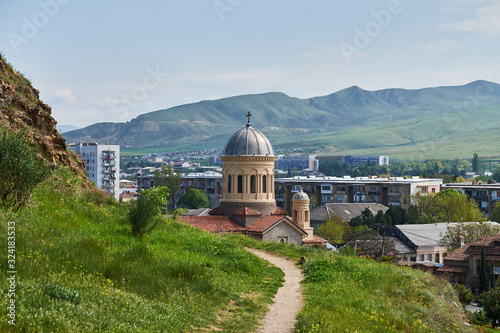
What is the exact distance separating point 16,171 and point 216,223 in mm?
23247

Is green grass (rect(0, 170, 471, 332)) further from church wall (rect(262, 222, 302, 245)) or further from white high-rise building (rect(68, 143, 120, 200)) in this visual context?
white high-rise building (rect(68, 143, 120, 200))

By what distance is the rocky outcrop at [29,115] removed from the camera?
779 inches

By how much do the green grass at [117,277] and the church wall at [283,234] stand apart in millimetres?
17376

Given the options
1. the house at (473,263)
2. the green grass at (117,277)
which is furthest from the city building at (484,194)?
the green grass at (117,277)

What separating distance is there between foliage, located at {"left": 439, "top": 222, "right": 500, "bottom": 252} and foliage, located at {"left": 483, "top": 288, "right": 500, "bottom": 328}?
72.9 feet

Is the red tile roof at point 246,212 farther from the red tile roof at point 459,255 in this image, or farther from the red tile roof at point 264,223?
the red tile roof at point 459,255

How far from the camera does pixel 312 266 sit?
19.4m

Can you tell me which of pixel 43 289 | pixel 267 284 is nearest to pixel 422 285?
pixel 267 284

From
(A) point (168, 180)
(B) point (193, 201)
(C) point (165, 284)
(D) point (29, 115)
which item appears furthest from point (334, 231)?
(C) point (165, 284)

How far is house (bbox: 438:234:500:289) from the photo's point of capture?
52188mm

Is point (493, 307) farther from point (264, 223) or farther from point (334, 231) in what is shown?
point (334, 231)

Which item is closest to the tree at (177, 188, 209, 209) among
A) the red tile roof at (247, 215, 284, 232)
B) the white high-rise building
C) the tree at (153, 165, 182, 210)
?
the tree at (153, 165, 182, 210)

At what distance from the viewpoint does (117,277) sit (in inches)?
505

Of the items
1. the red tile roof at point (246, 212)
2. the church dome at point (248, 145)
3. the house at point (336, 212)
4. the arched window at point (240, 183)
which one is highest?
the church dome at point (248, 145)
